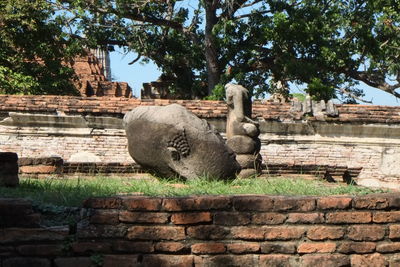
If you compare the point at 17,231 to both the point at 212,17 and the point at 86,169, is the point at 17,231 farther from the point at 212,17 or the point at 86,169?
the point at 212,17

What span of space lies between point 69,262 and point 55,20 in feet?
49.2

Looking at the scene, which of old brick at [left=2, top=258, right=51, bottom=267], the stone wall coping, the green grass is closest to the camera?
old brick at [left=2, top=258, right=51, bottom=267]

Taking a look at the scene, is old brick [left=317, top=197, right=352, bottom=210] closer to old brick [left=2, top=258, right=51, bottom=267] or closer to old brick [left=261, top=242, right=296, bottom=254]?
old brick [left=261, top=242, right=296, bottom=254]

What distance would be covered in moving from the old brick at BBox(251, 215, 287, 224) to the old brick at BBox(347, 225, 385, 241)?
17.1 inches

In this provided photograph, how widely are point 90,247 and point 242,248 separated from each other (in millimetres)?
899

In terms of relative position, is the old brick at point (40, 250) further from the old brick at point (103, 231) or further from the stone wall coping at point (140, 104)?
the stone wall coping at point (140, 104)

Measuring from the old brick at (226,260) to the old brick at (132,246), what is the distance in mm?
288

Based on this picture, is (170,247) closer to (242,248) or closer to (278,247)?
(242,248)

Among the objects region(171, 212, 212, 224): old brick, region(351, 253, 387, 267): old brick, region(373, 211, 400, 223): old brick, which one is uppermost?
region(171, 212, 212, 224): old brick

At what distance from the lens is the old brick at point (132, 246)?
3475mm

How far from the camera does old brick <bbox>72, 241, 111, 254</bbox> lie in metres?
3.44

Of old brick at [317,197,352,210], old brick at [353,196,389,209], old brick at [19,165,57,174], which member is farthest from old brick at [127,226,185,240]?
old brick at [19,165,57,174]

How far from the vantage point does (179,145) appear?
6.05 m

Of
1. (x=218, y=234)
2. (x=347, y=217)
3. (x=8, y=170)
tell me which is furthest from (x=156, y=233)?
(x=8, y=170)
